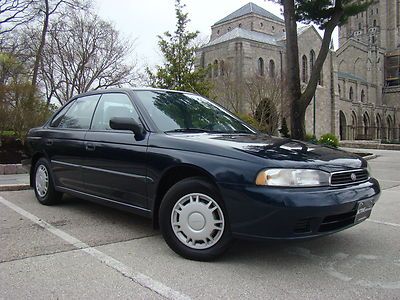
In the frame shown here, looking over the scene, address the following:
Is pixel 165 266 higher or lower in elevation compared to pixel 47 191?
lower

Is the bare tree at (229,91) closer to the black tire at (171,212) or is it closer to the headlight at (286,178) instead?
the black tire at (171,212)

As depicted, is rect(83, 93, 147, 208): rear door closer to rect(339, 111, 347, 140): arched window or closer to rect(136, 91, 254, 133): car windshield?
rect(136, 91, 254, 133): car windshield

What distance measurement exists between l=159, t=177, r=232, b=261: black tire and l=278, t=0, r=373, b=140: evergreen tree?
11429 millimetres

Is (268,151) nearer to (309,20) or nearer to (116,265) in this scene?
(116,265)

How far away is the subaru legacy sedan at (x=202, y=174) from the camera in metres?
3.16

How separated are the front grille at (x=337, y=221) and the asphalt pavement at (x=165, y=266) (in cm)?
38

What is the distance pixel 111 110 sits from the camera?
4656 millimetres

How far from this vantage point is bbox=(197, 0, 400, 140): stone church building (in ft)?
131

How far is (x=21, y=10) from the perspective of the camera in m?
26.2

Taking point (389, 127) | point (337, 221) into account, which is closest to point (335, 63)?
point (389, 127)

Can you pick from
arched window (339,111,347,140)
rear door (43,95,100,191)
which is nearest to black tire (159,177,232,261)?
rear door (43,95,100,191)

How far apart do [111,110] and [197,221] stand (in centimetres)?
189

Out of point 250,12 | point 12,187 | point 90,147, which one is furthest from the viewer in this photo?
point 250,12

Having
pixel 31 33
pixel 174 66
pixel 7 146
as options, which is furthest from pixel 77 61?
pixel 7 146
